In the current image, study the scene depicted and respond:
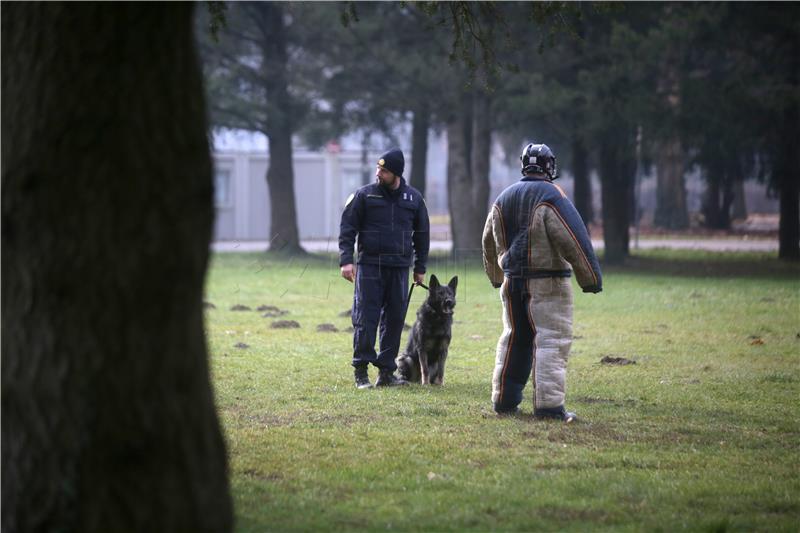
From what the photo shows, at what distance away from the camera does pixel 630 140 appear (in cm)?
2742

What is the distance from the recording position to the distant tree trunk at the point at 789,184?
27125mm

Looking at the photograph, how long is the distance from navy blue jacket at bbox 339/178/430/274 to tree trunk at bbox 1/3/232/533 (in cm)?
640

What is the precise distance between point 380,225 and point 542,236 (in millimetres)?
2249

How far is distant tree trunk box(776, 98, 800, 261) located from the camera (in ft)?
89.0

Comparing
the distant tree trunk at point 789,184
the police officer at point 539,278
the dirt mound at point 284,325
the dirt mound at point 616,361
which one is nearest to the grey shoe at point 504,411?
the police officer at point 539,278

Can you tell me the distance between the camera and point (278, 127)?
110ft

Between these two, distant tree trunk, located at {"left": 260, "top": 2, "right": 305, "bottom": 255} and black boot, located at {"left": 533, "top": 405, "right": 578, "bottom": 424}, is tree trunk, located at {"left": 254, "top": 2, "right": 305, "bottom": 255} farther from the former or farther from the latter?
black boot, located at {"left": 533, "top": 405, "right": 578, "bottom": 424}

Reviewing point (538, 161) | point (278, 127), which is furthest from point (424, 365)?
point (278, 127)

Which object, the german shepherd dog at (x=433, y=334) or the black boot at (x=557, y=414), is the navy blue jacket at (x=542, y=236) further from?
the german shepherd dog at (x=433, y=334)

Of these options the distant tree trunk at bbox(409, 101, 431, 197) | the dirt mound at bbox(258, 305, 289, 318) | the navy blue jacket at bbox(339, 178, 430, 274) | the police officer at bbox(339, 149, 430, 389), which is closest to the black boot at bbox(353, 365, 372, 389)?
the police officer at bbox(339, 149, 430, 389)

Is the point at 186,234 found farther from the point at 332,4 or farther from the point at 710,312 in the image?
the point at 332,4

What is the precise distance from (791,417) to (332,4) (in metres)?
22.6

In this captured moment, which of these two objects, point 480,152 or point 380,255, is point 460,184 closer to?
point 480,152

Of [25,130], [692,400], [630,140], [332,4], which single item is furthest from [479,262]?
[25,130]
